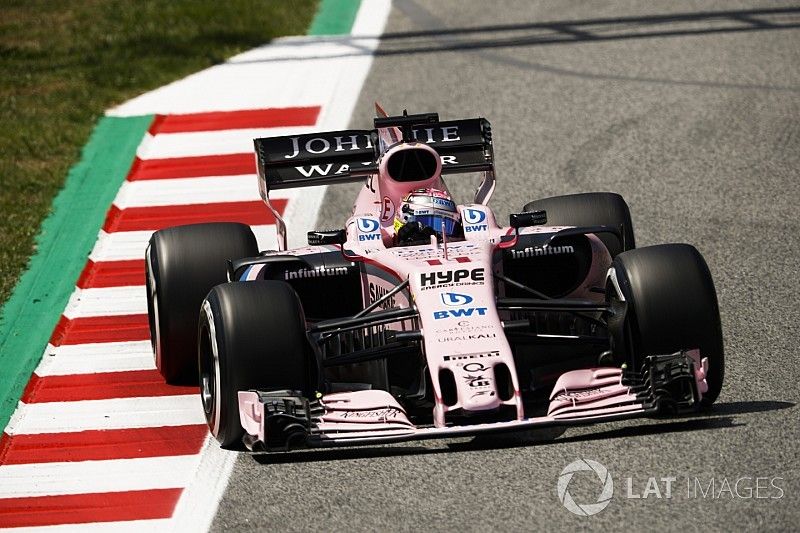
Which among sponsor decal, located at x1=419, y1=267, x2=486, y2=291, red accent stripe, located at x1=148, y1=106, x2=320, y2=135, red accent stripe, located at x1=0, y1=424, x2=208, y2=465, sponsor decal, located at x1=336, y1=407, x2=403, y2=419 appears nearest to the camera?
sponsor decal, located at x1=336, y1=407, x2=403, y2=419

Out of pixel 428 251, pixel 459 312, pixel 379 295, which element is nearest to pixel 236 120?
pixel 379 295

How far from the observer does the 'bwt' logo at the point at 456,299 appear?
28.5 ft

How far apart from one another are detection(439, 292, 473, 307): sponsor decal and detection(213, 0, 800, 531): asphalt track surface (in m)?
0.75

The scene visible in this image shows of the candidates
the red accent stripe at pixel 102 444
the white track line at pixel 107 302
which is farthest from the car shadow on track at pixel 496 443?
the white track line at pixel 107 302

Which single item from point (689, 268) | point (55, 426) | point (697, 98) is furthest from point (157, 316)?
point (697, 98)

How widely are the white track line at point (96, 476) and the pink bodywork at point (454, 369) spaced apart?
0.78 meters

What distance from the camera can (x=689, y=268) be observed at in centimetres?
874

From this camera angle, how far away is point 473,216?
9.71 m

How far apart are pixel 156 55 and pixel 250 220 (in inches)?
190

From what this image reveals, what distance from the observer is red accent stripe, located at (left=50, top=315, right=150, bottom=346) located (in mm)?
11148

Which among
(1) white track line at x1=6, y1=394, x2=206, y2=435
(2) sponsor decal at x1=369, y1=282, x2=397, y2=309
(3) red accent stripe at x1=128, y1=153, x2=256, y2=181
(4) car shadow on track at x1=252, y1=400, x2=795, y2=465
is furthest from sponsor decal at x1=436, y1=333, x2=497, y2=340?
(3) red accent stripe at x1=128, y1=153, x2=256, y2=181

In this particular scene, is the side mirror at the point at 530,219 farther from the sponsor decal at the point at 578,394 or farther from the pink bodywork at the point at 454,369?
the sponsor decal at the point at 578,394

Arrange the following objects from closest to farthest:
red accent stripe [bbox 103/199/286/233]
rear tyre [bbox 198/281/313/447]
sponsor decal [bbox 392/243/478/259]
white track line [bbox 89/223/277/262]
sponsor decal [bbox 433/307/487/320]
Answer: rear tyre [bbox 198/281/313/447] < sponsor decal [bbox 433/307/487/320] < sponsor decal [bbox 392/243/478/259] < white track line [bbox 89/223/277/262] < red accent stripe [bbox 103/199/286/233]

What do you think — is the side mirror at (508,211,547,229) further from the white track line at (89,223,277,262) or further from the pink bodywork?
the white track line at (89,223,277,262)
